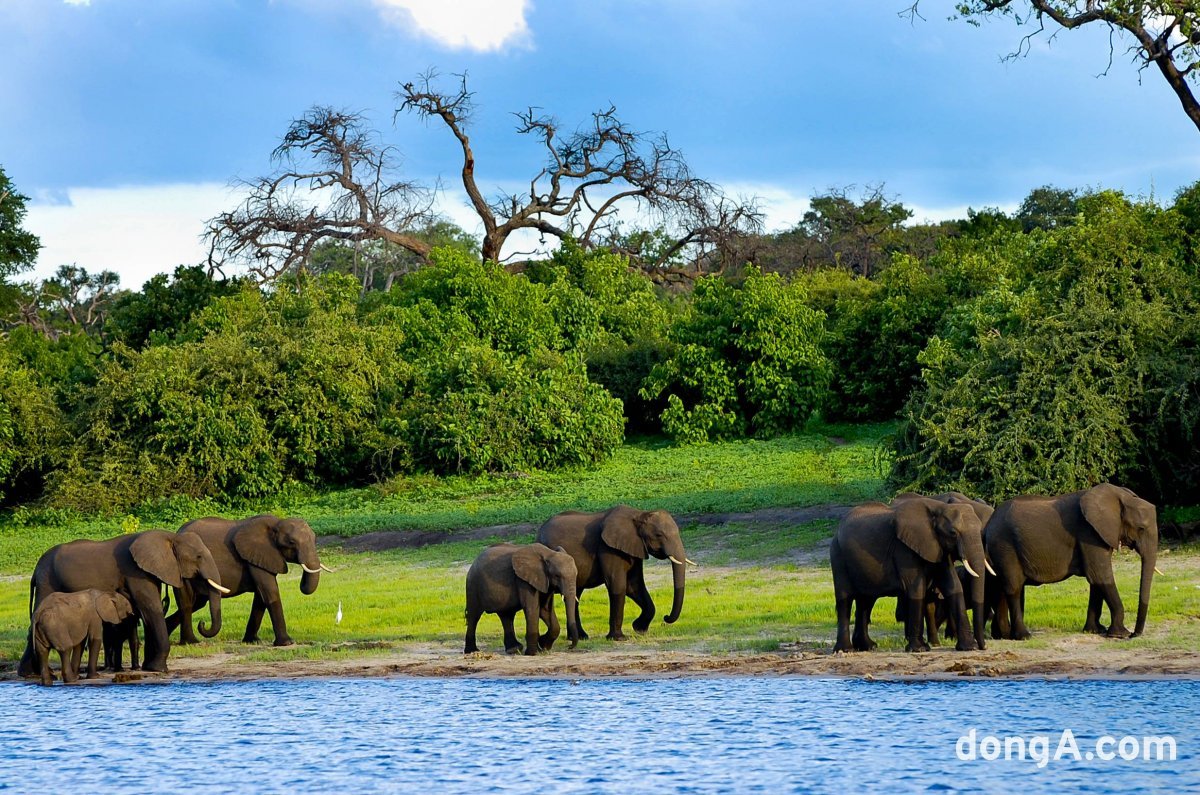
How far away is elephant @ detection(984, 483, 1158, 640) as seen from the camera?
15.3m

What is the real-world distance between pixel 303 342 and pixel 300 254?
11.9 m

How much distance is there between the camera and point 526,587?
1570 centimetres

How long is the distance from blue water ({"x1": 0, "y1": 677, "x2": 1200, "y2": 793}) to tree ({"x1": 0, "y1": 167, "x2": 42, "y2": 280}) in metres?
41.7

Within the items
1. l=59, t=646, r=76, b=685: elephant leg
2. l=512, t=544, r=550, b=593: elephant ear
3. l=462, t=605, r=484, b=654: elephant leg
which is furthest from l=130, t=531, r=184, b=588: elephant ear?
l=512, t=544, r=550, b=593: elephant ear

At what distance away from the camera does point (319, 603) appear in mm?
20500

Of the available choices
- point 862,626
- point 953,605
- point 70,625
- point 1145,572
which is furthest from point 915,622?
point 70,625

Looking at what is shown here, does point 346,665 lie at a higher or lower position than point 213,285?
lower

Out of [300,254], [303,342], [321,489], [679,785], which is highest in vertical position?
[300,254]

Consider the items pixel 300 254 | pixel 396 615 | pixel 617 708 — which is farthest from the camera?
pixel 300 254

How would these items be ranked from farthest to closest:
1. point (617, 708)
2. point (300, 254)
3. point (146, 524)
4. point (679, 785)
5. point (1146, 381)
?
point (300, 254) → point (146, 524) → point (1146, 381) → point (617, 708) → point (679, 785)

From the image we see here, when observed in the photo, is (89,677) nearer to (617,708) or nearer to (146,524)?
(617,708)

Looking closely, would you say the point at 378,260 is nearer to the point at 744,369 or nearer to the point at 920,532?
the point at 744,369

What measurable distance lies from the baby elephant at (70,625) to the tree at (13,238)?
4107 cm

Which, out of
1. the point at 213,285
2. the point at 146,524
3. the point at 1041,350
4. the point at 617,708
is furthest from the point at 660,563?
the point at 213,285
